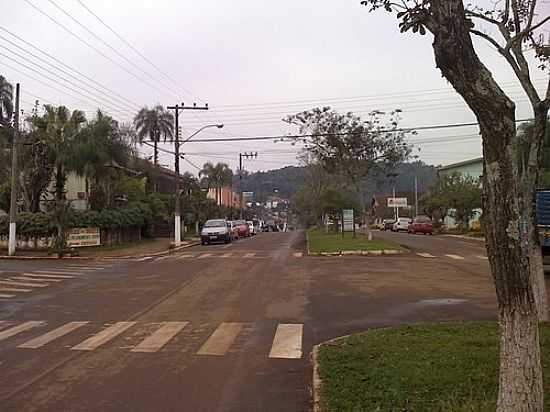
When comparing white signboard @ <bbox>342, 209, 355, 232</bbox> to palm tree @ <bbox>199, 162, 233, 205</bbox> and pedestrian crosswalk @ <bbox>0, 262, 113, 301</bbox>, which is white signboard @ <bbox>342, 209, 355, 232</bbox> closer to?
pedestrian crosswalk @ <bbox>0, 262, 113, 301</bbox>

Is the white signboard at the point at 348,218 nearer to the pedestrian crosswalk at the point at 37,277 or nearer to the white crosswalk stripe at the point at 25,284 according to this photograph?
the pedestrian crosswalk at the point at 37,277

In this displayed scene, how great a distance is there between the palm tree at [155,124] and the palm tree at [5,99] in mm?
17591

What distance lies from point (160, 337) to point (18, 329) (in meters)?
3.14

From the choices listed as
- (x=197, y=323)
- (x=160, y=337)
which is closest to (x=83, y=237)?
(x=197, y=323)

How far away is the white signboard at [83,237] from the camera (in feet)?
125

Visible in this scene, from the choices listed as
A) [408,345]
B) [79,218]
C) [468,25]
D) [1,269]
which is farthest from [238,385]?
[79,218]

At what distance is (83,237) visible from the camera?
39.1m

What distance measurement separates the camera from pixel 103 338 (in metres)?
11.2

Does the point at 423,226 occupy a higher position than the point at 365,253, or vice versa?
the point at 423,226

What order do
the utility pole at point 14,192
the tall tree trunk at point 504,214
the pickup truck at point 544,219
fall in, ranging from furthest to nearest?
1. the utility pole at point 14,192
2. the pickup truck at point 544,219
3. the tall tree trunk at point 504,214

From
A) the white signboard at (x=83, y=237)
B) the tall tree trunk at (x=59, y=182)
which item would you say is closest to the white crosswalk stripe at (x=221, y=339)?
the white signboard at (x=83, y=237)

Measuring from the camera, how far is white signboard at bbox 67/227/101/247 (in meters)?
38.2

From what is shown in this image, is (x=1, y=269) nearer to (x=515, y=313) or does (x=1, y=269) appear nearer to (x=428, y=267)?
(x=428, y=267)

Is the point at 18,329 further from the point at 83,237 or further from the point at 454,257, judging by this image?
the point at 83,237
